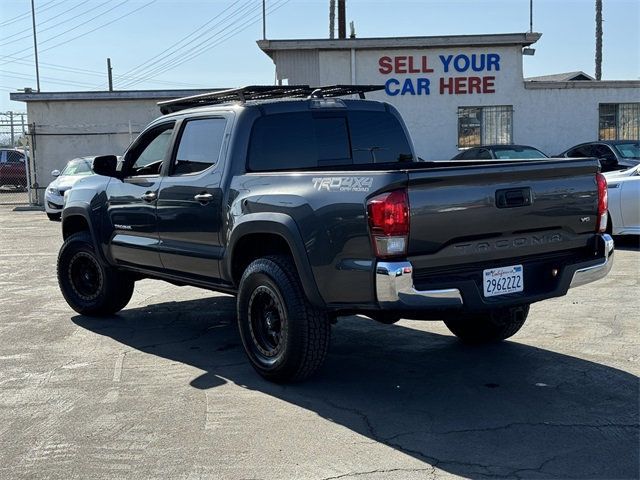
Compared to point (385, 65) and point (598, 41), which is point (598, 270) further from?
point (598, 41)

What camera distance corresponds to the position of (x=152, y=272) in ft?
23.2

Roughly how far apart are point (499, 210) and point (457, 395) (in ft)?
4.31

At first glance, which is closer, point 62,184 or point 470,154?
point 470,154

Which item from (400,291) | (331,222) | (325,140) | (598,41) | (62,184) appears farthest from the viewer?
(598,41)

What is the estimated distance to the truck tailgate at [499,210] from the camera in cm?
470

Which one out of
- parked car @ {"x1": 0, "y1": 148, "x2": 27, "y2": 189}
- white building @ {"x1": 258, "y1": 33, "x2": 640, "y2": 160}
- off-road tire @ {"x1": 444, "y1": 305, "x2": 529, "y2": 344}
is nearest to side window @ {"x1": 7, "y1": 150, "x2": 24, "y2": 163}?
parked car @ {"x1": 0, "y1": 148, "x2": 27, "y2": 189}

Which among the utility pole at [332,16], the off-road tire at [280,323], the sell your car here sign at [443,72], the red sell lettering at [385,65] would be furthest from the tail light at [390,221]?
the utility pole at [332,16]

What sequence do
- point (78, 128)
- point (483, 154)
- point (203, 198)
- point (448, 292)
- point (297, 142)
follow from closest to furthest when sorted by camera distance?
point (448, 292) < point (203, 198) < point (297, 142) < point (483, 154) < point (78, 128)

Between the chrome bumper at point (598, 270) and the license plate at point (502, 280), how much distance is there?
17.8 inches

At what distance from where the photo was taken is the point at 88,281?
324 inches

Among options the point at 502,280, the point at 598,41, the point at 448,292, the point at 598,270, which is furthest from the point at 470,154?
the point at 598,41

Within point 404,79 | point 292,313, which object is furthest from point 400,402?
point 404,79

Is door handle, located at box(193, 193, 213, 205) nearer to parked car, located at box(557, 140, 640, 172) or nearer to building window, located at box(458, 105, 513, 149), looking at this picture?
parked car, located at box(557, 140, 640, 172)

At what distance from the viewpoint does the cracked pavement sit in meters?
4.23
